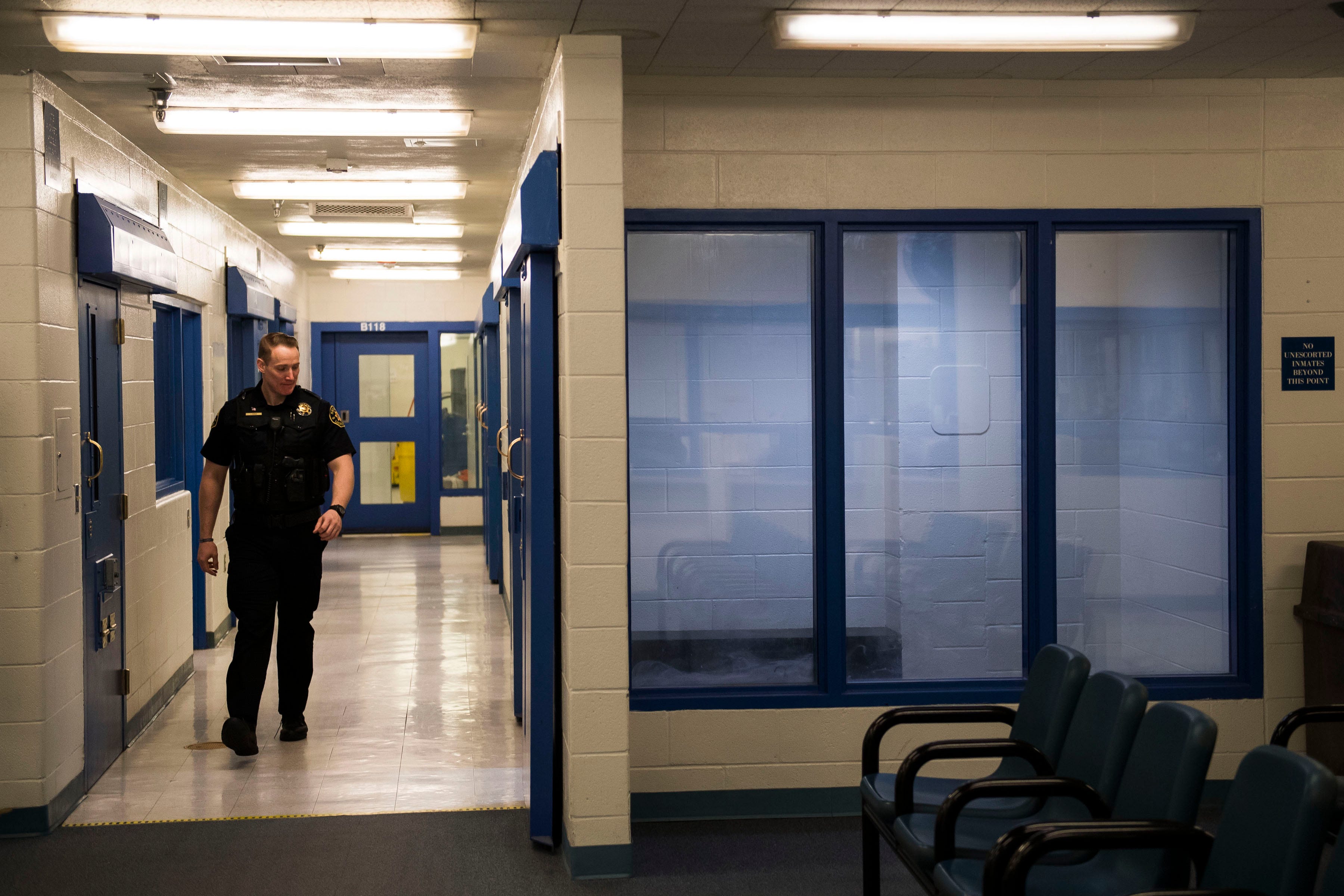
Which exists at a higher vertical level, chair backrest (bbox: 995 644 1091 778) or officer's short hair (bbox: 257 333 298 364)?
officer's short hair (bbox: 257 333 298 364)

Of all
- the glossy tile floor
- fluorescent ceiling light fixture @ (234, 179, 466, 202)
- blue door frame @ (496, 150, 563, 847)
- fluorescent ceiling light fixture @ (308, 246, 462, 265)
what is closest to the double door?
fluorescent ceiling light fixture @ (308, 246, 462, 265)

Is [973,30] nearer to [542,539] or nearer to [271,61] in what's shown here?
[542,539]

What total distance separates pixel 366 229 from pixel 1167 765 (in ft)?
20.1

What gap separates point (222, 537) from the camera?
706 cm

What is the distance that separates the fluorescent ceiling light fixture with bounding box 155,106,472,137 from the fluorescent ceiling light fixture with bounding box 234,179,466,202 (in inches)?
45.7

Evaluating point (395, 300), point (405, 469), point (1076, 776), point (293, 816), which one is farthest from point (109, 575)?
point (405, 469)

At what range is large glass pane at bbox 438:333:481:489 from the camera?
486 inches

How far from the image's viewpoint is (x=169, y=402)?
633cm

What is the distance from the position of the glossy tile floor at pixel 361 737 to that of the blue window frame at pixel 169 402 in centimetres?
103

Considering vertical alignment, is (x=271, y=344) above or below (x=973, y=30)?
below

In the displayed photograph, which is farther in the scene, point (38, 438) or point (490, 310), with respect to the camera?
point (490, 310)

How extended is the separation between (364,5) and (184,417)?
3.83 metres

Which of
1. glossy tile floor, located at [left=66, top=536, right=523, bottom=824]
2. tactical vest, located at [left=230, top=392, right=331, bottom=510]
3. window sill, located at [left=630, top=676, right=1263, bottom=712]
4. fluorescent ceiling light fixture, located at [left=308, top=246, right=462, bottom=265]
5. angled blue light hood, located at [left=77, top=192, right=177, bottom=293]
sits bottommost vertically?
glossy tile floor, located at [left=66, top=536, right=523, bottom=824]

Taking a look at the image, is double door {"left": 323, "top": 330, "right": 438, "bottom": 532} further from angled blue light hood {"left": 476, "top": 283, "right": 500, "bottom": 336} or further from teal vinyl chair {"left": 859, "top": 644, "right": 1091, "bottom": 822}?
teal vinyl chair {"left": 859, "top": 644, "right": 1091, "bottom": 822}
